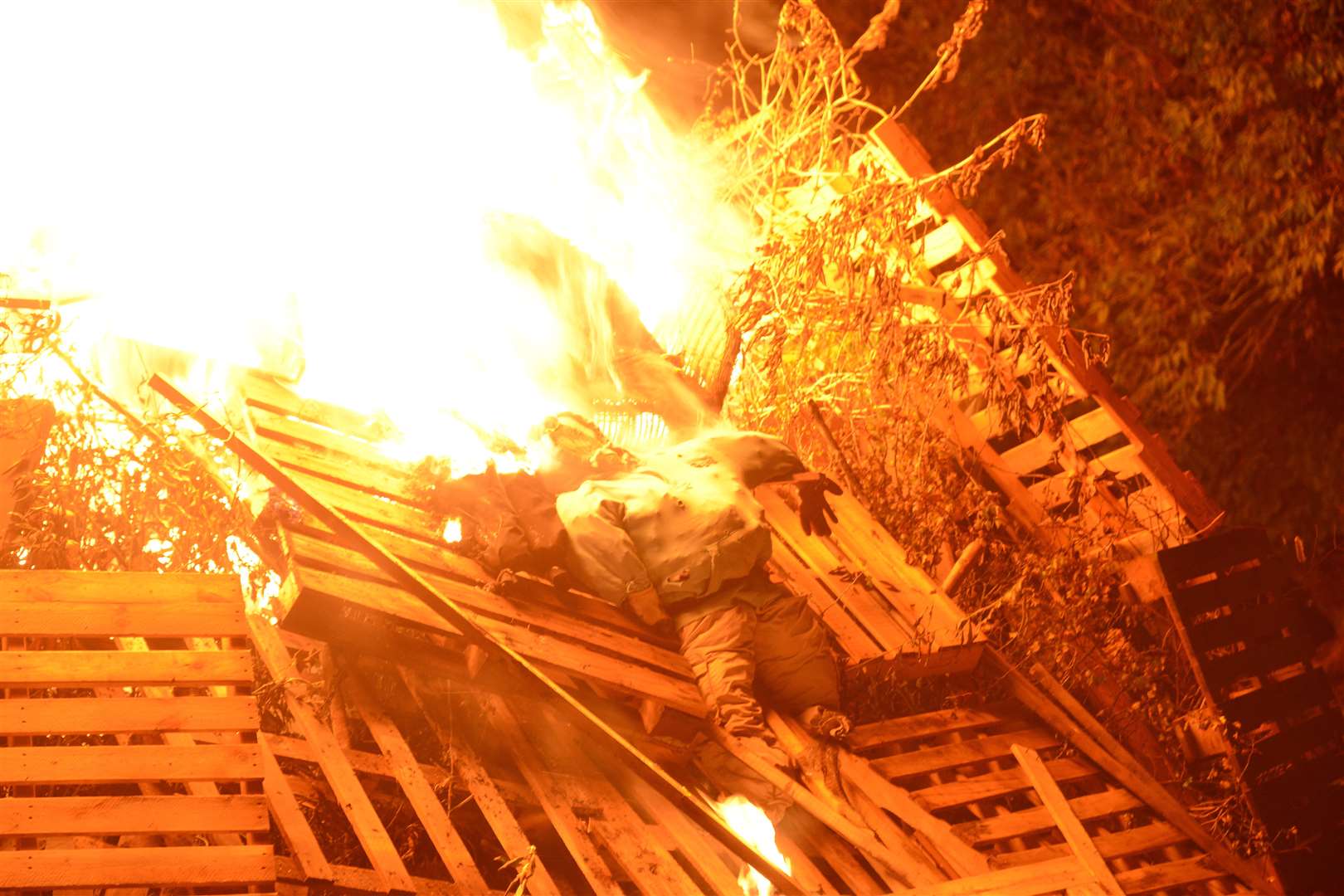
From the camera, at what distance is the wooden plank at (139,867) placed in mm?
4117

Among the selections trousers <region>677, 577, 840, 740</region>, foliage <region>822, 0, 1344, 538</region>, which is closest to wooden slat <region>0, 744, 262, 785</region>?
trousers <region>677, 577, 840, 740</region>

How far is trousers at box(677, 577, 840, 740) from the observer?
251 inches

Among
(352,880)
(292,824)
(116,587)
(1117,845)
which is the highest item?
(116,587)

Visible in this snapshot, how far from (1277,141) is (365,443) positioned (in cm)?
806

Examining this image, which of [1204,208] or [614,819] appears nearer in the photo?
[614,819]

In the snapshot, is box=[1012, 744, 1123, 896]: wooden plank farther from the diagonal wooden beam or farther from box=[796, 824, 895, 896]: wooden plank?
the diagonal wooden beam

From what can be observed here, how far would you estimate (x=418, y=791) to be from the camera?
17.6 feet

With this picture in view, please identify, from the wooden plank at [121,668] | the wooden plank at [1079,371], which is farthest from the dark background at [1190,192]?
the wooden plank at [121,668]

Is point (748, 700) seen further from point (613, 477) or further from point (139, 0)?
point (139, 0)

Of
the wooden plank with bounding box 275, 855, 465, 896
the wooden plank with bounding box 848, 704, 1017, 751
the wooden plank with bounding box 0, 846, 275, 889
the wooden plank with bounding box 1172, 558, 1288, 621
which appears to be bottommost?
the wooden plank with bounding box 1172, 558, 1288, 621

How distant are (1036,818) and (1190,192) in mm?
7544

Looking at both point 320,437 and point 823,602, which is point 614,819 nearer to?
point 823,602

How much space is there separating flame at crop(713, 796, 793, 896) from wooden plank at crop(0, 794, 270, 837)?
2000mm

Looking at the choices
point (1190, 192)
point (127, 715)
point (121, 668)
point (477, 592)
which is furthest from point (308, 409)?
point (1190, 192)
